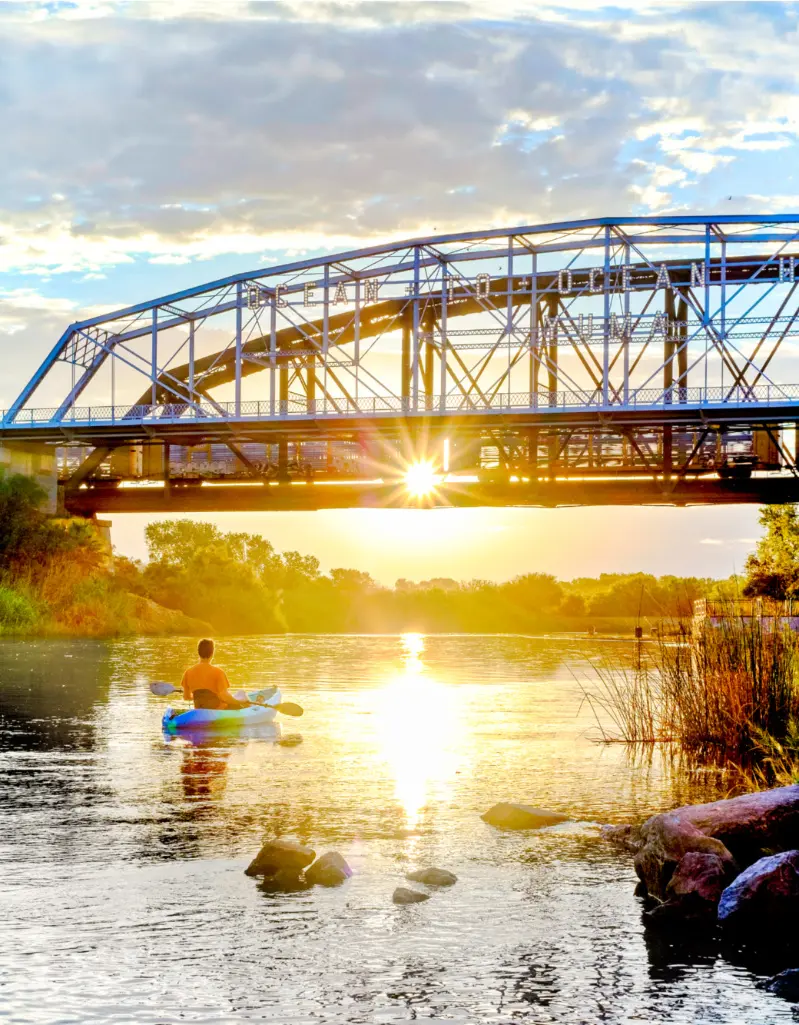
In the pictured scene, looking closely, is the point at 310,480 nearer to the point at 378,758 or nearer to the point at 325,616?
the point at 325,616

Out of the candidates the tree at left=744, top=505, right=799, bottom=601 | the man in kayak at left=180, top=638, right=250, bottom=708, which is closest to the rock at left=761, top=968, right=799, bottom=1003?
the man in kayak at left=180, top=638, right=250, bottom=708

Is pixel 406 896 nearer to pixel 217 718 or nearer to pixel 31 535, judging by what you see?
pixel 217 718

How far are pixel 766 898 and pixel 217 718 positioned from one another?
48.3 ft

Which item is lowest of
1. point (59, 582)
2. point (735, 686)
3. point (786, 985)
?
point (786, 985)

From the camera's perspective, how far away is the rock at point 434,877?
1276 cm

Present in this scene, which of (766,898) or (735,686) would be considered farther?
(735,686)

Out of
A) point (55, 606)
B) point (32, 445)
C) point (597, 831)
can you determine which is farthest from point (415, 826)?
point (32, 445)

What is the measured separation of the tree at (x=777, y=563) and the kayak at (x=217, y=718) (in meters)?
24.2

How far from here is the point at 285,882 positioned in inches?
495

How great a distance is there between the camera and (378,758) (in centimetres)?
2175

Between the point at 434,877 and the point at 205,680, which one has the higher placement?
the point at 205,680

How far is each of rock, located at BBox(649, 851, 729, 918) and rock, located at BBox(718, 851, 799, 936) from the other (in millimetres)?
149

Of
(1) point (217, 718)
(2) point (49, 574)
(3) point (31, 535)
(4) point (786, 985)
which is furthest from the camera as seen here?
(3) point (31, 535)

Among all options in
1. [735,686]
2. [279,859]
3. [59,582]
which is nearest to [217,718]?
[735,686]
